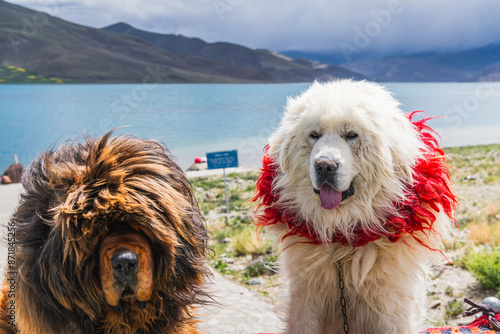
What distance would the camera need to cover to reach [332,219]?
8.77 ft

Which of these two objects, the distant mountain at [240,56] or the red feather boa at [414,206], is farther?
the distant mountain at [240,56]

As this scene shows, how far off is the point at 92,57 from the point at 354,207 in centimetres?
→ 12152

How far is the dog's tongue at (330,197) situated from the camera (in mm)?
2531

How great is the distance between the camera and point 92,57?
11275cm

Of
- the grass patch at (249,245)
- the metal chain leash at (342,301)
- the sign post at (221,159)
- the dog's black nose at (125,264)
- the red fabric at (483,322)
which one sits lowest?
the red fabric at (483,322)

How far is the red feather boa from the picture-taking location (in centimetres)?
276

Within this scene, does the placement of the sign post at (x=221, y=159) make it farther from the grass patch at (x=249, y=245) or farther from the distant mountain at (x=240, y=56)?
the distant mountain at (x=240, y=56)

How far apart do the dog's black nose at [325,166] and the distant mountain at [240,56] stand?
113783 mm

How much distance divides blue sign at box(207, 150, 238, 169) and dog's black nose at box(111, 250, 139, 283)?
7.47m

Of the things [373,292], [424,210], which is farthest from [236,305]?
[424,210]

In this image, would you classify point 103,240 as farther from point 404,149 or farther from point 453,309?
point 453,309

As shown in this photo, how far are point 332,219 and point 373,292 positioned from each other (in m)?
0.63

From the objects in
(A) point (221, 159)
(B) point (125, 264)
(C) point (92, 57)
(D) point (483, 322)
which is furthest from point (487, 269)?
(C) point (92, 57)

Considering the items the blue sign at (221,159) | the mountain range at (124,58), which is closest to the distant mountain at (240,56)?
the mountain range at (124,58)
